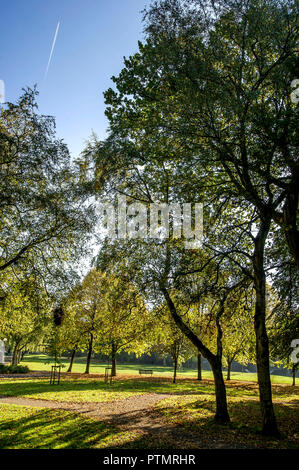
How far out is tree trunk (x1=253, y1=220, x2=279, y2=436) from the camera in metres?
9.24

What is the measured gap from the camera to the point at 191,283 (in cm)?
1070

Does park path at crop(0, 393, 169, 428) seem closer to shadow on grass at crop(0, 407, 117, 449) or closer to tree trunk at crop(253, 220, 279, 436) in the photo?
shadow on grass at crop(0, 407, 117, 449)

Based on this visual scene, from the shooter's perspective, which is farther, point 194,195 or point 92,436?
point 194,195

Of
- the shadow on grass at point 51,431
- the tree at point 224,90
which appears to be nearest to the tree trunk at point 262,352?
the tree at point 224,90

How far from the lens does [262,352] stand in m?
9.48

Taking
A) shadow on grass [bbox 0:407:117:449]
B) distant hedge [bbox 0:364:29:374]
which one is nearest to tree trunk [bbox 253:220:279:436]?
shadow on grass [bbox 0:407:117:449]

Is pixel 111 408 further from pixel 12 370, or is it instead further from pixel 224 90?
pixel 12 370

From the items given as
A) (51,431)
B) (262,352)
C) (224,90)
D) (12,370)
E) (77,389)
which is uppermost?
(224,90)

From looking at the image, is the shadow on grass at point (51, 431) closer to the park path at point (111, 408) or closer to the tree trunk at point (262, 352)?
the park path at point (111, 408)

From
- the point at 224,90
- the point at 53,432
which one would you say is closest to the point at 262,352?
the point at 53,432

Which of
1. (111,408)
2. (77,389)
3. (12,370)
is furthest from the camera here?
(12,370)

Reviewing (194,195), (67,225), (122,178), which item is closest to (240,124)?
(194,195)

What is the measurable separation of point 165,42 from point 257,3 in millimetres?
2896

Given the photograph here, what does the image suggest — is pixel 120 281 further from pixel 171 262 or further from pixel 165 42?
pixel 165 42
